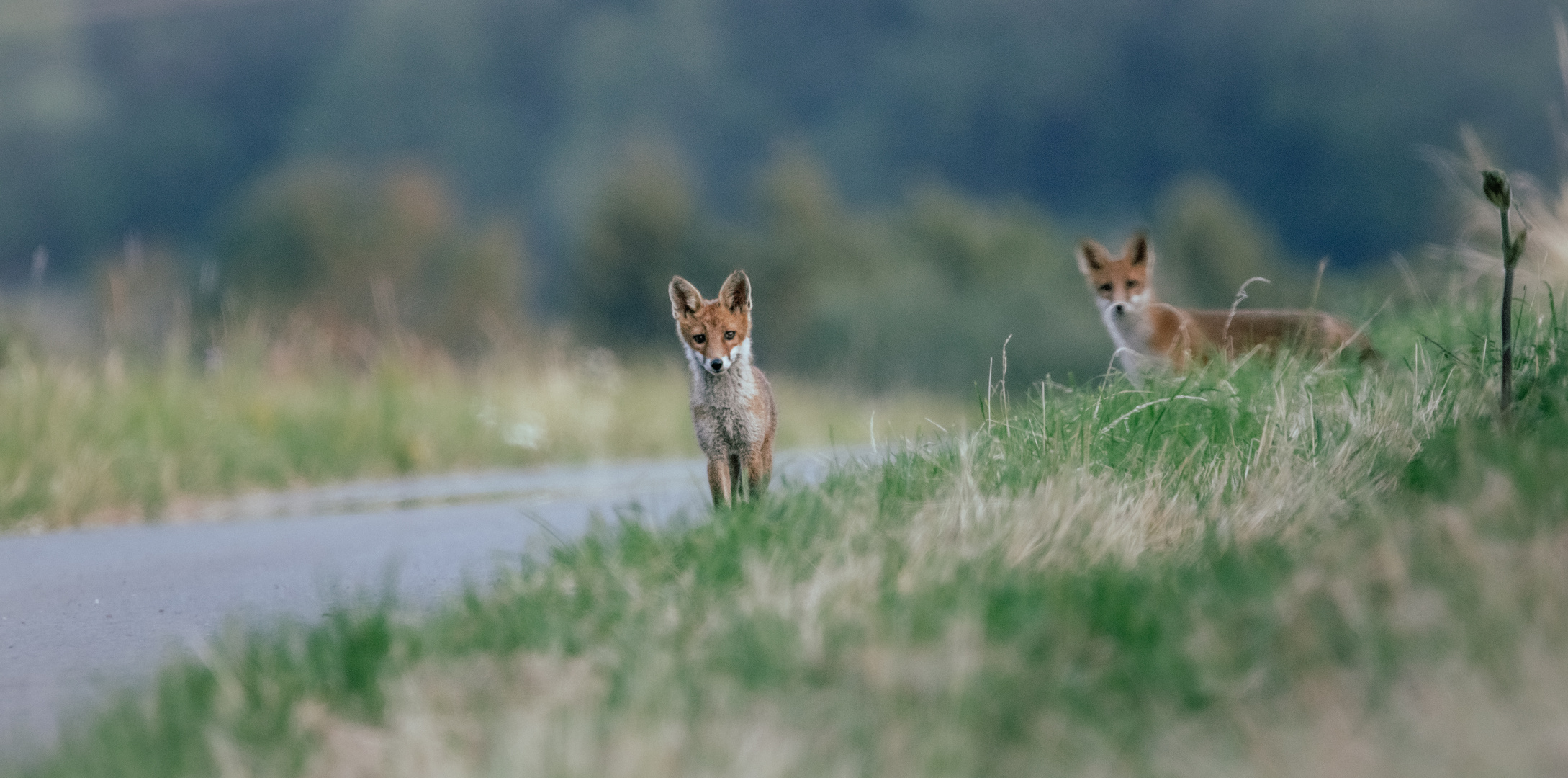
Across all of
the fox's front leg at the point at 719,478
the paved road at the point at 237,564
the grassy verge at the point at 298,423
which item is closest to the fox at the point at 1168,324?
the grassy verge at the point at 298,423

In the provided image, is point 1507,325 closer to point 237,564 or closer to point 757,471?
point 757,471

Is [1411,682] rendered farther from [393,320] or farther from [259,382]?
[393,320]

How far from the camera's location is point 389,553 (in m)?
7.36

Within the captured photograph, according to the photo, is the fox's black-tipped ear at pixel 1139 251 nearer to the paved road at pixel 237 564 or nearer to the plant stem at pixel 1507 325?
the paved road at pixel 237 564

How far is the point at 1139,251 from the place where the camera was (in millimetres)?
9242

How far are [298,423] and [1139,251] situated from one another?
6.64m

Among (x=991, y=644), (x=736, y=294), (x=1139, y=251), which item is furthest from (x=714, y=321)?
(x=1139, y=251)

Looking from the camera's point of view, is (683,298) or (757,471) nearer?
(683,298)

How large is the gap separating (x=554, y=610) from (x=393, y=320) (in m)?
10.7

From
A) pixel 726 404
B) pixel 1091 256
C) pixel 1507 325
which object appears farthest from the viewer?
pixel 1091 256

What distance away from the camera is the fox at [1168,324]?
845 cm

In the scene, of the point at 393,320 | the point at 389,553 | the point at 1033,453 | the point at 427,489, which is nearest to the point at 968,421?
the point at 1033,453

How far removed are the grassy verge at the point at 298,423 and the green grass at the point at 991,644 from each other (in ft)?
6.19

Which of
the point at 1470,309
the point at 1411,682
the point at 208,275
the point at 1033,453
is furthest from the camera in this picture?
the point at 208,275
